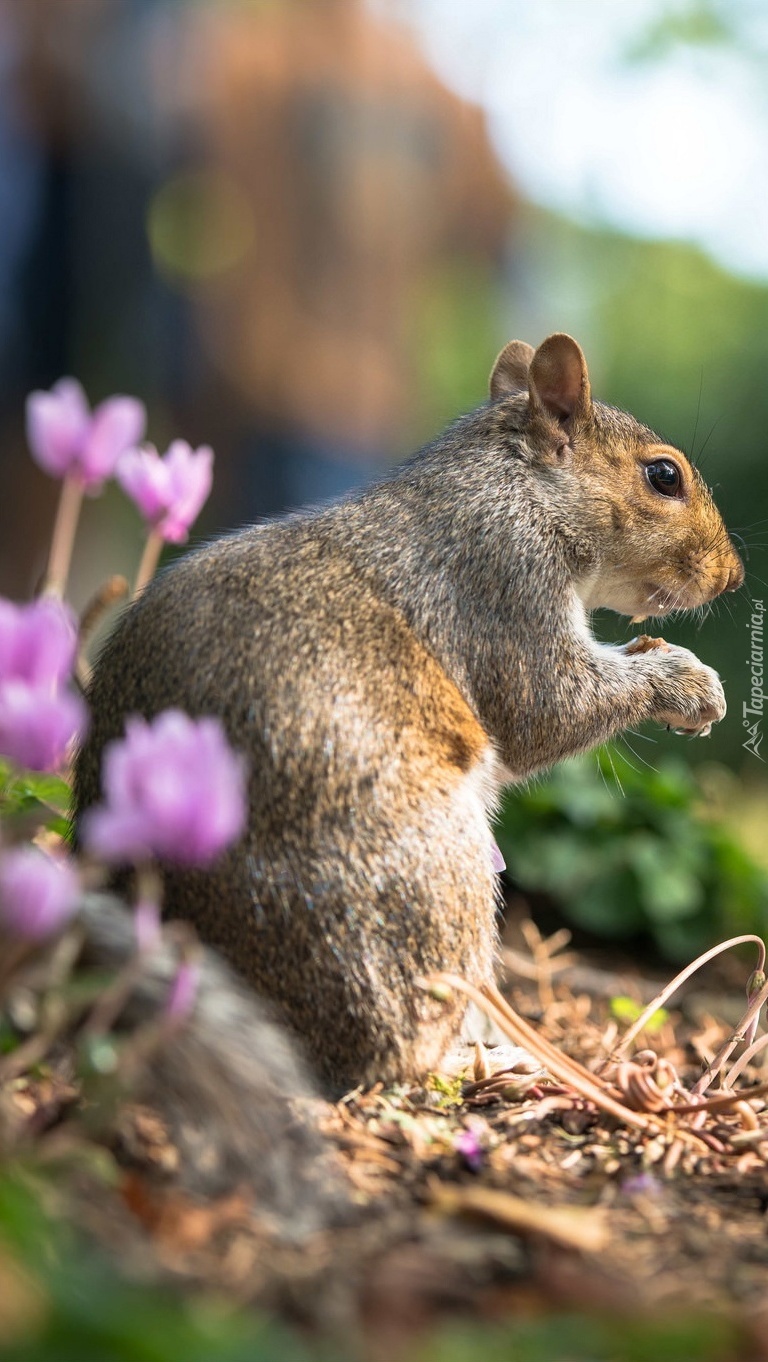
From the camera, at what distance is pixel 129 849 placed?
1.61m

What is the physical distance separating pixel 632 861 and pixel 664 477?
2005 millimetres

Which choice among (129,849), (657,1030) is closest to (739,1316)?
(129,849)

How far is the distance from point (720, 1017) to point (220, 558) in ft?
8.82

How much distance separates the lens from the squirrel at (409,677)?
8.41 ft

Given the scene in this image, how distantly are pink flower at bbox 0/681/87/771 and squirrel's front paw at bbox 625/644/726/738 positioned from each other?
2.24 metres

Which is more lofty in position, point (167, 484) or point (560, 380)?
point (560, 380)

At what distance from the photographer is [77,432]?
2.69 m

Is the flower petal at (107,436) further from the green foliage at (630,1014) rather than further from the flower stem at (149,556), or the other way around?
the green foliage at (630,1014)

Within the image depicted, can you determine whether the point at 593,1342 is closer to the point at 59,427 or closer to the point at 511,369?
the point at 59,427

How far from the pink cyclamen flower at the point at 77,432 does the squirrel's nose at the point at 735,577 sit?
6.05 feet

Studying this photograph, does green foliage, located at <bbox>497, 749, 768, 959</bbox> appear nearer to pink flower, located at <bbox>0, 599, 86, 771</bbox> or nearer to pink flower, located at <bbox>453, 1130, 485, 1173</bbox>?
pink flower, located at <bbox>453, 1130, 485, 1173</bbox>

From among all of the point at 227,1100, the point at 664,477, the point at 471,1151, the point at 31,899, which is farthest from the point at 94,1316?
the point at 664,477

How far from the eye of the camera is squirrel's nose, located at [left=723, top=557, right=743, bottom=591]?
3.86 m

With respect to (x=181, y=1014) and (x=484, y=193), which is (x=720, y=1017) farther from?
(x=484, y=193)
